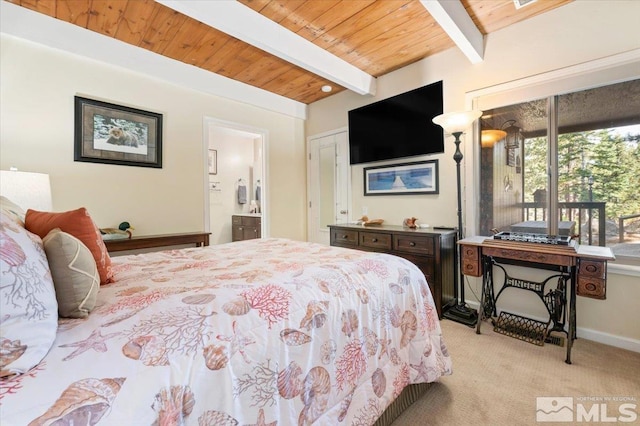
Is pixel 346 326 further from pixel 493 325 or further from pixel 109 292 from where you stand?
pixel 493 325

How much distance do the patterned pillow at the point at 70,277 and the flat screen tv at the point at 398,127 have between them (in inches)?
121

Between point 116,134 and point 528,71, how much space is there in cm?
397

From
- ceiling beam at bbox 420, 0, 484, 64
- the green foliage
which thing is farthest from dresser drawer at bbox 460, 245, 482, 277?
ceiling beam at bbox 420, 0, 484, 64

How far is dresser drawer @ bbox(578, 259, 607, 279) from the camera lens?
6.04 feet

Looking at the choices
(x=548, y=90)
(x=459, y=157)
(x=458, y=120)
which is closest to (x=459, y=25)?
(x=458, y=120)

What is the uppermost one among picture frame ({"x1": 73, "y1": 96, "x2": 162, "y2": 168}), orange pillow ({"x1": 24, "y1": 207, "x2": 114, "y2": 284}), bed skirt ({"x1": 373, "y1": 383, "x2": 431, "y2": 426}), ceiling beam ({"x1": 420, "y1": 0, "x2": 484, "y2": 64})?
ceiling beam ({"x1": 420, "y1": 0, "x2": 484, "y2": 64})

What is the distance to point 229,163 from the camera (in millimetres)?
5777

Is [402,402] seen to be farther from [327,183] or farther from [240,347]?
[327,183]

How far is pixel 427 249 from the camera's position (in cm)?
267

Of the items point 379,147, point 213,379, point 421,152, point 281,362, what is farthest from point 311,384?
point 379,147

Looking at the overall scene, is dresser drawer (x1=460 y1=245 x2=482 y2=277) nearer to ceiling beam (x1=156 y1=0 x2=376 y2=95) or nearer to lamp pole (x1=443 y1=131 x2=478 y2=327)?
lamp pole (x1=443 y1=131 x2=478 y2=327)

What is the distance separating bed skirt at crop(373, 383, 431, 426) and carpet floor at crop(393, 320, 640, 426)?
3 centimetres

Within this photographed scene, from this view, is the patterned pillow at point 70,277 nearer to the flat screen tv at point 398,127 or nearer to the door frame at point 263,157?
the door frame at point 263,157

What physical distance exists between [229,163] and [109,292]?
498cm
